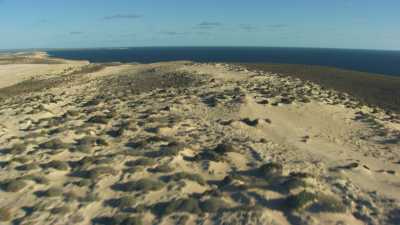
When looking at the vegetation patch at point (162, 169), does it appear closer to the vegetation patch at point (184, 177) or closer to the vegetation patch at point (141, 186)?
the vegetation patch at point (184, 177)

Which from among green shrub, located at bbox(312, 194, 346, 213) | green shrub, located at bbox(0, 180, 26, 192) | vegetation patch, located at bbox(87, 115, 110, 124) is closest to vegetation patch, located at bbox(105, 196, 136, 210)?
green shrub, located at bbox(0, 180, 26, 192)

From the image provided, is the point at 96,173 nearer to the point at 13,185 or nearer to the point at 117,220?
the point at 13,185

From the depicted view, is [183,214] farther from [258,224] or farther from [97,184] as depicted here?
[97,184]

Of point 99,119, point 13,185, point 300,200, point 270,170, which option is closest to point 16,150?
point 13,185

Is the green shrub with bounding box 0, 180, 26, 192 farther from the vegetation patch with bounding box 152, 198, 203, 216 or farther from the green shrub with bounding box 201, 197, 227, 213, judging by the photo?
the green shrub with bounding box 201, 197, 227, 213

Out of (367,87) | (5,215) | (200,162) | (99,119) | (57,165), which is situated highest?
(99,119)

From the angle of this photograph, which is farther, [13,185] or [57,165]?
[57,165]

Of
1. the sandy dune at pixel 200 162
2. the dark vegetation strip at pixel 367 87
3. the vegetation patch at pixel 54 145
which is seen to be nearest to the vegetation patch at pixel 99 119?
the sandy dune at pixel 200 162

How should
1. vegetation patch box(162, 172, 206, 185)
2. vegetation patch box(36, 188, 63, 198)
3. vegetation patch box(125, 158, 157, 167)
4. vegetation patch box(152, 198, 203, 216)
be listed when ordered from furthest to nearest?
vegetation patch box(125, 158, 157, 167) → vegetation patch box(162, 172, 206, 185) → vegetation patch box(36, 188, 63, 198) → vegetation patch box(152, 198, 203, 216)

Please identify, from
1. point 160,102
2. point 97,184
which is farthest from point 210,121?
point 97,184
